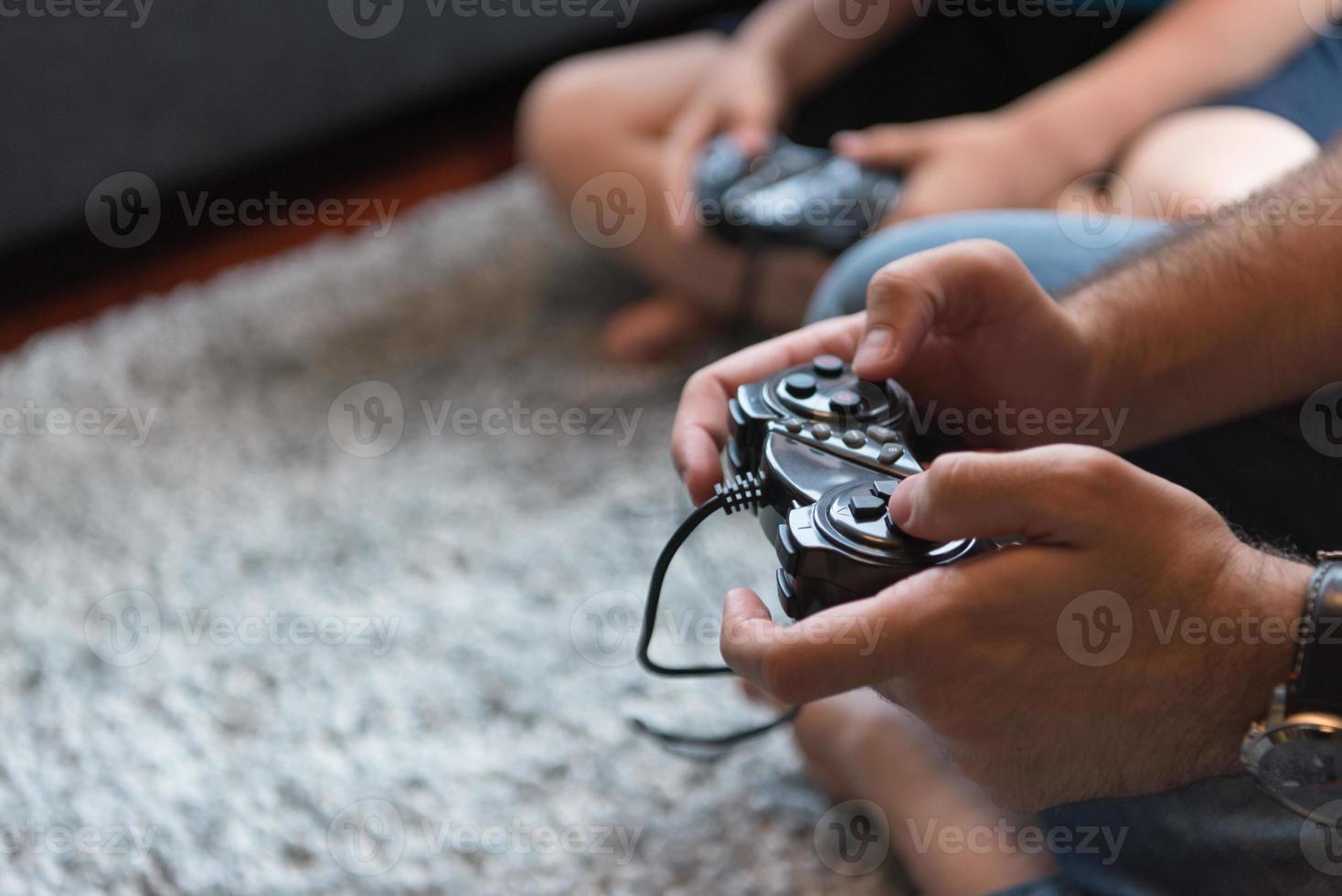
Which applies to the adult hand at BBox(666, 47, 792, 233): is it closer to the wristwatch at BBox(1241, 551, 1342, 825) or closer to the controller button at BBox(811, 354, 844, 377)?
the controller button at BBox(811, 354, 844, 377)

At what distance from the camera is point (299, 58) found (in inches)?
51.3

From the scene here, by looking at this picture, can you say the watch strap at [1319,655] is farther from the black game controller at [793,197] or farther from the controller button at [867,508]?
the black game controller at [793,197]

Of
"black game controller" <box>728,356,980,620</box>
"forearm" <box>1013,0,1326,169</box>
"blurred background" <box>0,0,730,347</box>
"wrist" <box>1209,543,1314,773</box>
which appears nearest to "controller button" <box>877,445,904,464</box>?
"black game controller" <box>728,356,980,620</box>

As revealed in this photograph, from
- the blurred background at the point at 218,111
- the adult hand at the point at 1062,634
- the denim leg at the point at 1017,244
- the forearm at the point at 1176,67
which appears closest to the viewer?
the adult hand at the point at 1062,634

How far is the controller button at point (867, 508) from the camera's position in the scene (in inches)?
16.5

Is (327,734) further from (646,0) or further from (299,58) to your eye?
(646,0)

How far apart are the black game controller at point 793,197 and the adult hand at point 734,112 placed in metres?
0.02

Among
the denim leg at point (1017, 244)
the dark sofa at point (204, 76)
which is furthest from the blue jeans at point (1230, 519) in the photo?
the dark sofa at point (204, 76)

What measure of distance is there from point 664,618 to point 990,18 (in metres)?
0.68

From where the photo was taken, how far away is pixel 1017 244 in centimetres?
66

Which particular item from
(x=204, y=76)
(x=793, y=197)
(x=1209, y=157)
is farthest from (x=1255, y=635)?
(x=204, y=76)

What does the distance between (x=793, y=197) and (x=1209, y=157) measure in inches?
12.3

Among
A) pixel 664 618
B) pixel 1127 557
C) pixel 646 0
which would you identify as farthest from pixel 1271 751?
pixel 646 0

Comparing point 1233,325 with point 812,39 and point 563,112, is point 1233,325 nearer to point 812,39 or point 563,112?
point 812,39
